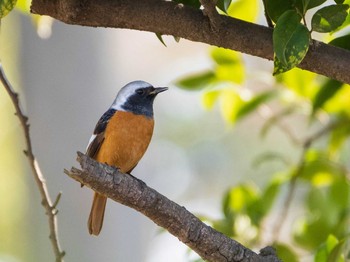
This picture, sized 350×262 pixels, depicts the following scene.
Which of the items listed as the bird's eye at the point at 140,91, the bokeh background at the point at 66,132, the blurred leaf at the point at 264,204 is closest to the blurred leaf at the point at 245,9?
the blurred leaf at the point at 264,204

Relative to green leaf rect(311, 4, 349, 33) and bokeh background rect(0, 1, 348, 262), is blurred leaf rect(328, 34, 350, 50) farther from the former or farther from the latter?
bokeh background rect(0, 1, 348, 262)

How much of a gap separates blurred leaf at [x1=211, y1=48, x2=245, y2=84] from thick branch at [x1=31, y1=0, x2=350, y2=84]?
745 mm

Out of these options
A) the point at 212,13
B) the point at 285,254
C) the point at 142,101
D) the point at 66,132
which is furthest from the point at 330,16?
the point at 66,132

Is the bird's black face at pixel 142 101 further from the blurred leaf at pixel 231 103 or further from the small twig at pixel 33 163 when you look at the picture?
the small twig at pixel 33 163

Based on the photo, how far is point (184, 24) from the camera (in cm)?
115

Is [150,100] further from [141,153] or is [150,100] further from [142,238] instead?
[142,238]

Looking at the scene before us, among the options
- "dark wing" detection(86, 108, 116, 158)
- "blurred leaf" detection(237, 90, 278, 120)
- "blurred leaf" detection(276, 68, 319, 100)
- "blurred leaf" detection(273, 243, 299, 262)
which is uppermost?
"blurred leaf" detection(276, 68, 319, 100)

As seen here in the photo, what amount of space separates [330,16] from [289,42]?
0.14 m

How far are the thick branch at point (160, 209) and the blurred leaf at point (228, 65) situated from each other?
759 millimetres

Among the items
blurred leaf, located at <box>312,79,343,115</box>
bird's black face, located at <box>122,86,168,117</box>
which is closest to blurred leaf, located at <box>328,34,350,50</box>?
blurred leaf, located at <box>312,79,343,115</box>

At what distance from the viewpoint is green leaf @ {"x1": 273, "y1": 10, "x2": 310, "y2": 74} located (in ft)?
3.58

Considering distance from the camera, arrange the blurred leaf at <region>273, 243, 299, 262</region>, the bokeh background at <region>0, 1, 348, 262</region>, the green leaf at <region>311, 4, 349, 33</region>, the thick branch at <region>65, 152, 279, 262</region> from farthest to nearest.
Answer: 1. the bokeh background at <region>0, 1, 348, 262</region>
2. the blurred leaf at <region>273, 243, 299, 262</region>
3. the green leaf at <region>311, 4, 349, 33</region>
4. the thick branch at <region>65, 152, 279, 262</region>

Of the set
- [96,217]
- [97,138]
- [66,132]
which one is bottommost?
[96,217]

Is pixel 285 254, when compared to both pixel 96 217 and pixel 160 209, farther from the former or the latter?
pixel 160 209
